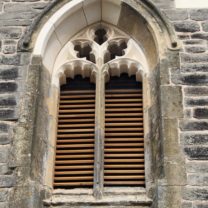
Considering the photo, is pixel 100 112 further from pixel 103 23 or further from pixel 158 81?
pixel 103 23

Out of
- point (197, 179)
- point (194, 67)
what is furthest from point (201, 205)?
point (194, 67)

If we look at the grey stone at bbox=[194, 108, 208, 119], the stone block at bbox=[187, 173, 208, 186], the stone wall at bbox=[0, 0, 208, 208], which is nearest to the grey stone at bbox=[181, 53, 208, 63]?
A: the stone wall at bbox=[0, 0, 208, 208]

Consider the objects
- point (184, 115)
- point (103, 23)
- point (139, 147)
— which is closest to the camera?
point (184, 115)

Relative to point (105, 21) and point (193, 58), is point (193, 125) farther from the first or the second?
point (105, 21)

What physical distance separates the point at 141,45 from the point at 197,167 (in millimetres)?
1815

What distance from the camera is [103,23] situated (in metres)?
6.28

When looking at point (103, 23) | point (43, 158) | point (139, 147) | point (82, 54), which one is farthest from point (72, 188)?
point (103, 23)

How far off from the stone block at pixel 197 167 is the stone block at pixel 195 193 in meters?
0.18

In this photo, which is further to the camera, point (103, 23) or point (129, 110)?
point (103, 23)

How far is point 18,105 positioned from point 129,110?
1.29 m

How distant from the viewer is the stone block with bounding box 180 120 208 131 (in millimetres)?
5043

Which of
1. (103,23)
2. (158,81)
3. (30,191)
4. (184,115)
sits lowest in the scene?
(30,191)

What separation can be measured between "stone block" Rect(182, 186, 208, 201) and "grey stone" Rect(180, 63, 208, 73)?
1357 millimetres

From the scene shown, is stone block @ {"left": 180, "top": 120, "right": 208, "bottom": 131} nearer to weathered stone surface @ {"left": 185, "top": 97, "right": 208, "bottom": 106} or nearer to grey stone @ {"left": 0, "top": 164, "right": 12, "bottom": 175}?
weathered stone surface @ {"left": 185, "top": 97, "right": 208, "bottom": 106}
